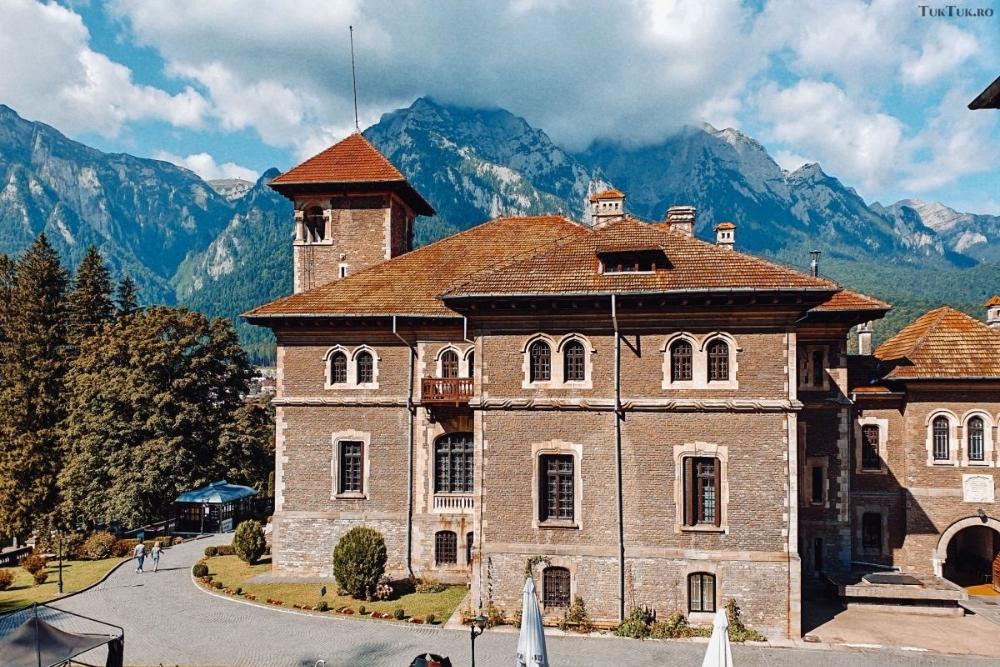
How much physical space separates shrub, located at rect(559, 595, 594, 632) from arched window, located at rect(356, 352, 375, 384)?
11.0m

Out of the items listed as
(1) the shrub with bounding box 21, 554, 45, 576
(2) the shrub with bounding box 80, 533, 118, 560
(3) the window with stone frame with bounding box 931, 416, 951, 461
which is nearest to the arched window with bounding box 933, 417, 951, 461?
(3) the window with stone frame with bounding box 931, 416, 951, 461

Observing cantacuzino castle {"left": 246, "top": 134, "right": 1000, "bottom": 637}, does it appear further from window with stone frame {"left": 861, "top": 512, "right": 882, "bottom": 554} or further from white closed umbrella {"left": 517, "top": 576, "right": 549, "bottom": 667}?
white closed umbrella {"left": 517, "top": 576, "right": 549, "bottom": 667}

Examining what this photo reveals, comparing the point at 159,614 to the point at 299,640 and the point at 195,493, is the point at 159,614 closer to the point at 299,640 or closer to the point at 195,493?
the point at 299,640

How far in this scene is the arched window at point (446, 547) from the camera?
23688 millimetres

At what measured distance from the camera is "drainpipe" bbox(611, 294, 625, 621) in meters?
18.7

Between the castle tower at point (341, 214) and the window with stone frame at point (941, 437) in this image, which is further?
the castle tower at point (341, 214)

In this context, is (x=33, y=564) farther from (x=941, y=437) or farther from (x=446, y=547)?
(x=941, y=437)

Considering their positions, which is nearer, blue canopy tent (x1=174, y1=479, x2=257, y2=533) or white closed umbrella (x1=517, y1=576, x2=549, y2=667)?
white closed umbrella (x1=517, y1=576, x2=549, y2=667)

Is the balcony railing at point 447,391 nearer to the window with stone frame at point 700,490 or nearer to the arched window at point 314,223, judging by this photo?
the window with stone frame at point 700,490

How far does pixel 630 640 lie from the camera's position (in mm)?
17875

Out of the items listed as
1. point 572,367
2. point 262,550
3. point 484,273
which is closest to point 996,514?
point 572,367

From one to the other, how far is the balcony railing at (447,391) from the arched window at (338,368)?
12.3 feet

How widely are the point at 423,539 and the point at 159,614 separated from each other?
9264mm

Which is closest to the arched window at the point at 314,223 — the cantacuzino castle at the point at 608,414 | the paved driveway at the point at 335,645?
the cantacuzino castle at the point at 608,414
